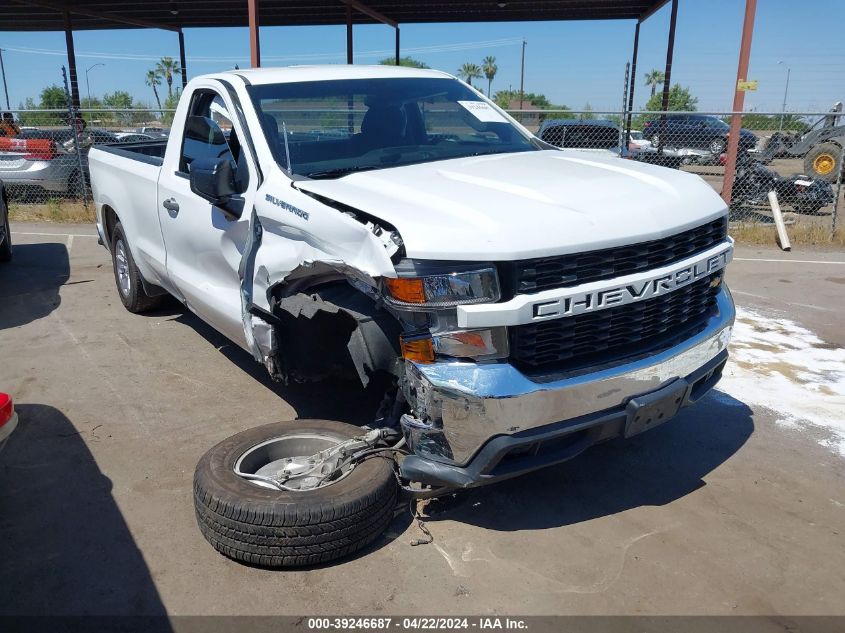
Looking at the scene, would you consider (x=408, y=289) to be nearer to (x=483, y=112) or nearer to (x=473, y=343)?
(x=473, y=343)

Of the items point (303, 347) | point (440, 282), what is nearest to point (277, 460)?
point (303, 347)

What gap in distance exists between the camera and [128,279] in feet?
21.8

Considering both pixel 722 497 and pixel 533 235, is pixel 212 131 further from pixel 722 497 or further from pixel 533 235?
pixel 722 497

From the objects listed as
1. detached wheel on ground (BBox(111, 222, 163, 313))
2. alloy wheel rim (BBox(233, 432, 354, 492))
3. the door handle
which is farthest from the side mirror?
detached wheel on ground (BBox(111, 222, 163, 313))

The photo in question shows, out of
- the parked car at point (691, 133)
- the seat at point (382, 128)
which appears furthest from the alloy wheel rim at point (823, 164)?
the seat at point (382, 128)

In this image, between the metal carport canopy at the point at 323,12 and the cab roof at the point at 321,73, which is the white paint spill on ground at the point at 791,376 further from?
the metal carport canopy at the point at 323,12

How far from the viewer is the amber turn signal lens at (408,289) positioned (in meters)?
2.90

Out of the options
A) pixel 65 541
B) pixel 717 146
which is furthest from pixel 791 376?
pixel 717 146

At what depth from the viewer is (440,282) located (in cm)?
289

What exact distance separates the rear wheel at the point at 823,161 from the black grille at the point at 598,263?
14.9m

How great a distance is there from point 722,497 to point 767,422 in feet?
3.60

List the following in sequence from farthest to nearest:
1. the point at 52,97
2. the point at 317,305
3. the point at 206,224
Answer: the point at 52,97 → the point at 206,224 → the point at 317,305

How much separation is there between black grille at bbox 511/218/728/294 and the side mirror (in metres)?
1.80

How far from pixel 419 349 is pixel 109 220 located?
4.84 metres
